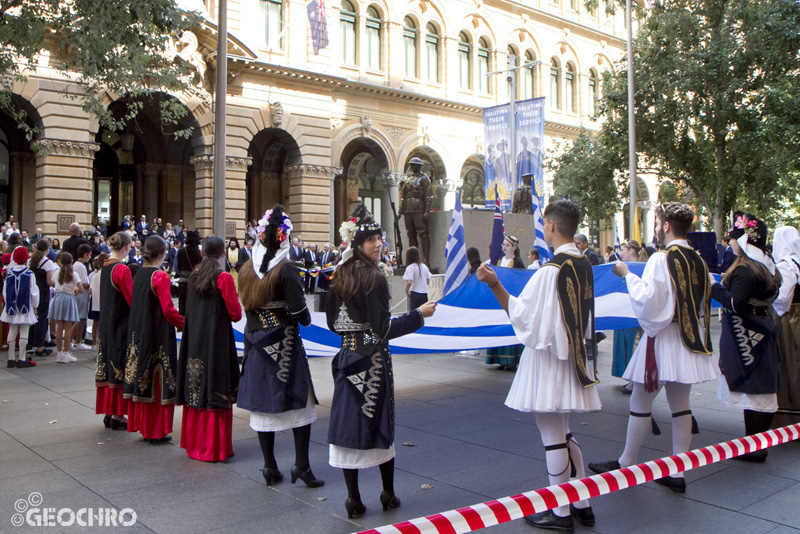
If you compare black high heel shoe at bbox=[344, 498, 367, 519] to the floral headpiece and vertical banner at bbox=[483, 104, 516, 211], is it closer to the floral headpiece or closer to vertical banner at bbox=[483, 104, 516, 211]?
the floral headpiece

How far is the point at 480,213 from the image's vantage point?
17047 mm

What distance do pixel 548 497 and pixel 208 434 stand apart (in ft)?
10.7

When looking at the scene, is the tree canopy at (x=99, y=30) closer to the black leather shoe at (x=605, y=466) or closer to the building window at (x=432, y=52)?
the black leather shoe at (x=605, y=466)

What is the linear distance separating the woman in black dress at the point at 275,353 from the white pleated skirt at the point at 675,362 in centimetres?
248

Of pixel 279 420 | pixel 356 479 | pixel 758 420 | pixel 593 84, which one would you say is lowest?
pixel 356 479

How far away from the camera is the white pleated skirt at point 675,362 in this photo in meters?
5.03

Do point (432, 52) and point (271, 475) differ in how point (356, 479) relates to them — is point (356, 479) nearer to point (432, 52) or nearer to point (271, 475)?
point (271, 475)

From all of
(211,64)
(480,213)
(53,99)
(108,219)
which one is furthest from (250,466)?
(108,219)

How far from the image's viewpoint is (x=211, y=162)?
87.6ft

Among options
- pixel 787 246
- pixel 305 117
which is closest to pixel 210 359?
pixel 787 246

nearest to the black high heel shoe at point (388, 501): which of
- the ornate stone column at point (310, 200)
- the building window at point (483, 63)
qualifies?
the ornate stone column at point (310, 200)

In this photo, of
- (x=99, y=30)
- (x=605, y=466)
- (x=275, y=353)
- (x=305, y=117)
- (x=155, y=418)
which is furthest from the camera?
(x=305, y=117)

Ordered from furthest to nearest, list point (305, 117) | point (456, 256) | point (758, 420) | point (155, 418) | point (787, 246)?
point (305, 117)
point (456, 256)
point (155, 418)
point (787, 246)
point (758, 420)

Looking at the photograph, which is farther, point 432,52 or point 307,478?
point 432,52
